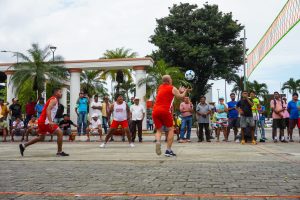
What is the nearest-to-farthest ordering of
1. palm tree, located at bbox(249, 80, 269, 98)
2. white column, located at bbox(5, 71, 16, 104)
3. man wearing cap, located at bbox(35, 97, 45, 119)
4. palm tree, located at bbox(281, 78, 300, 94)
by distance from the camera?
man wearing cap, located at bbox(35, 97, 45, 119) → white column, located at bbox(5, 71, 16, 104) → palm tree, located at bbox(249, 80, 269, 98) → palm tree, located at bbox(281, 78, 300, 94)

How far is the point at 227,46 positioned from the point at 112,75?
41.8 ft

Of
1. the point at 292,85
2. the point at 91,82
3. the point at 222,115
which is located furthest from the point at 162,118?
the point at 292,85

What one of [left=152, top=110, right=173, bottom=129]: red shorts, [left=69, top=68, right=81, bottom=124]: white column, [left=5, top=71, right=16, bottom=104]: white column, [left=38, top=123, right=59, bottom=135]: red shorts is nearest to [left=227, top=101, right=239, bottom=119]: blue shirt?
[left=152, top=110, right=173, bottom=129]: red shorts

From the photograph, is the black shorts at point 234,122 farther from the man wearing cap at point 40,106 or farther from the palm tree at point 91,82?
the palm tree at point 91,82

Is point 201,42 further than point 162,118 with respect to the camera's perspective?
Yes

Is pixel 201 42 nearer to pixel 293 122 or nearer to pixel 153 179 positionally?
pixel 293 122

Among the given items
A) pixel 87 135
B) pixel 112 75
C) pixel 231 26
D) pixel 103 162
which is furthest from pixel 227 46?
pixel 103 162

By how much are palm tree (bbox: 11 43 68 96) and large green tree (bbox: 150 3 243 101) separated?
17452mm

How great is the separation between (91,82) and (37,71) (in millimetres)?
13460

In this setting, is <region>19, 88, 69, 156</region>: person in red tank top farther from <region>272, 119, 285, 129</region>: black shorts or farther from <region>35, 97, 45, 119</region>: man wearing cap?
<region>272, 119, 285, 129</region>: black shorts

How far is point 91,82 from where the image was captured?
133 ft

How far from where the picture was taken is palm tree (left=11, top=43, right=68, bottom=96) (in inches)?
1029

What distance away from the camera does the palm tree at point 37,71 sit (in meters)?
26.1

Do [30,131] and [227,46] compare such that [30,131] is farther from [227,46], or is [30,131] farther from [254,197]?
[227,46]
